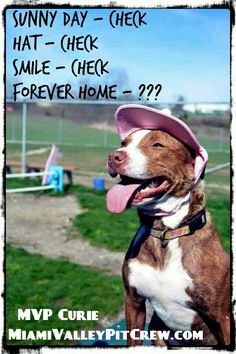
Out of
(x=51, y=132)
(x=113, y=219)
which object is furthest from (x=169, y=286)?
(x=51, y=132)

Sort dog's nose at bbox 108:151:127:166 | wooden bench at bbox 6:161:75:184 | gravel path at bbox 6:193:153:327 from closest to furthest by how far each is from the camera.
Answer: dog's nose at bbox 108:151:127:166 < gravel path at bbox 6:193:153:327 < wooden bench at bbox 6:161:75:184

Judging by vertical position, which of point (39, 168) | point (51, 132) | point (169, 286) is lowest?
point (51, 132)

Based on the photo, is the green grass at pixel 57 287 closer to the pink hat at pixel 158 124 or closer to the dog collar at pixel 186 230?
the dog collar at pixel 186 230

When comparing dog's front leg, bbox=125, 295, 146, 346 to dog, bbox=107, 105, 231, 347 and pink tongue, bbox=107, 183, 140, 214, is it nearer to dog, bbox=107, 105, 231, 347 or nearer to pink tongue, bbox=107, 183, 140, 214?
dog, bbox=107, 105, 231, 347

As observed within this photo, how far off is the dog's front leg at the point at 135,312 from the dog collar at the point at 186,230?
0.80 feet

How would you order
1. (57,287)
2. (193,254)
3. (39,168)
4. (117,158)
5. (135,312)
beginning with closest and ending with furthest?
(117,158), (193,254), (135,312), (57,287), (39,168)

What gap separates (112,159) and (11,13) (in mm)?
797

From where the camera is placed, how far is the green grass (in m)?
4.30

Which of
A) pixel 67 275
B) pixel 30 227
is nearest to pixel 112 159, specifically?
pixel 67 275

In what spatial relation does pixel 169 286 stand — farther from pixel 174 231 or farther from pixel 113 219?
pixel 113 219

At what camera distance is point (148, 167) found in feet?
6.14

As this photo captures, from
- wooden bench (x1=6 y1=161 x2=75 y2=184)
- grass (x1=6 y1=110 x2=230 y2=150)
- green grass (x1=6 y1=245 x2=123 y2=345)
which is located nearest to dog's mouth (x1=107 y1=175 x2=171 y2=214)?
green grass (x1=6 y1=245 x2=123 y2=345)

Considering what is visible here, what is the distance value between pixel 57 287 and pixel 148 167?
302 centimetres

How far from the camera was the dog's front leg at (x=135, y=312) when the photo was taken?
212cm
